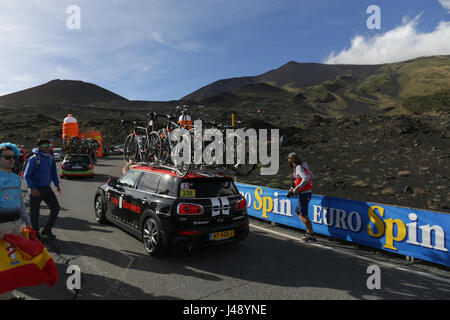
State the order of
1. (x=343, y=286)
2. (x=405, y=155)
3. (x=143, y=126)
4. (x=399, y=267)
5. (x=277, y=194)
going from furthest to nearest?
(x=405, y=155) → (x=143, y=126) → (x=277, y=194) → (x=399, y=267) → (x=343, y=286)

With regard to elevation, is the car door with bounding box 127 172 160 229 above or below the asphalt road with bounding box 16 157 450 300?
above

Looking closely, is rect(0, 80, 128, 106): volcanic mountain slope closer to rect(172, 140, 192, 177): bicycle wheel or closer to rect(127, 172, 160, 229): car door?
rect(127, 172, 160, 229): car door

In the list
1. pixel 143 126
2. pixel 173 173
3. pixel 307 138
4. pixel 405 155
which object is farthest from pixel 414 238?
pixel 307 138

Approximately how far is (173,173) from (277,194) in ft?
11.1

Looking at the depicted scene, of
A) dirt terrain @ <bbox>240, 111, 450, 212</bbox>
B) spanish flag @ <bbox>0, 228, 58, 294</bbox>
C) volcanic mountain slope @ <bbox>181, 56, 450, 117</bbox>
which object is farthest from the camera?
volcanic mountain slope @ <bbox>181, 56, 450, 117</bbox>

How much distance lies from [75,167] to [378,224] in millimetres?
15855

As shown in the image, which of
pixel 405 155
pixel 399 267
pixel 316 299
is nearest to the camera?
pixel 316 299

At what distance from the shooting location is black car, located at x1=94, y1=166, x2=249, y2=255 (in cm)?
456

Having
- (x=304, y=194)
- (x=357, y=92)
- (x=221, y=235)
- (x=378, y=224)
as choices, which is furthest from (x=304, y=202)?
(x=357, y=92)

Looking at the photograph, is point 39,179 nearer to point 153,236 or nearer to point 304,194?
point 153,236

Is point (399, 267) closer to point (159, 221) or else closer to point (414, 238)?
point (414, 238)

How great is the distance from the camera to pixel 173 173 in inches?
196

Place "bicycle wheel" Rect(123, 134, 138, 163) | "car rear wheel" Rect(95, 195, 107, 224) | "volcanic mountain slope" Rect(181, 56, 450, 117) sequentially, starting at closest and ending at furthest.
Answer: "car rear wheel" Rect(95, 195, 107, 224), "bicycle wheel" Rect(123, 134, 138, 163), "volcanic mountain slope" Rect(181, 56, 450, 117)

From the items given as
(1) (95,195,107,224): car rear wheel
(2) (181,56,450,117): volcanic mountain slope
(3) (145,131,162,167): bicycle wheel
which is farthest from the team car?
(2) (181,56,450,117): volcanic mountain slope
